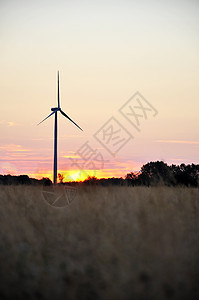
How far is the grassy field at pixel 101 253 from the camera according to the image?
14.4 feet

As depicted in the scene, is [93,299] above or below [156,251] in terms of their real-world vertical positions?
below

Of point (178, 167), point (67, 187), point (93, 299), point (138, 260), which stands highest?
point (178, 167)

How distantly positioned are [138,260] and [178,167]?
36184 millimetres

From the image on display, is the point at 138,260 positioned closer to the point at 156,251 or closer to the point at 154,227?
the point at 156,251

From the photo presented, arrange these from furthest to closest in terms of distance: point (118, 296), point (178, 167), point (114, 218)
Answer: point (178, 167) → point (114, 218) → point (118, 296)

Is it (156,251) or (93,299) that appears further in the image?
(156,251)

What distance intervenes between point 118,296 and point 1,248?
2.62 meters

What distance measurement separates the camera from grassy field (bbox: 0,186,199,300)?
439cm

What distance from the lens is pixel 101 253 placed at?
5355 millimetres

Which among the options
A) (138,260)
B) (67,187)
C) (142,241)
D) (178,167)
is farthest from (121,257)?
(178,167)

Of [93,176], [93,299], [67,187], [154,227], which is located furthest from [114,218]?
[93,176]

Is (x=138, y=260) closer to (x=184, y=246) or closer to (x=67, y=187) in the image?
(x=184, y=246)

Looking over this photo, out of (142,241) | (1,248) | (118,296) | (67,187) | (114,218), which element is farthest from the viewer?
(67,187)

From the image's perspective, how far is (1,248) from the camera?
19.7 ft
